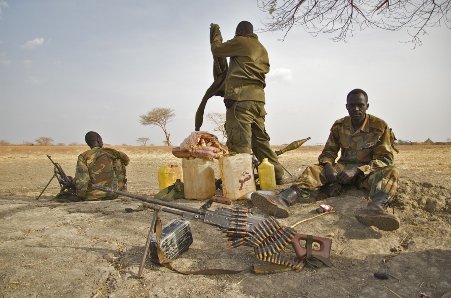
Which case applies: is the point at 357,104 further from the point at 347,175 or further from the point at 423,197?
the point at 423,197

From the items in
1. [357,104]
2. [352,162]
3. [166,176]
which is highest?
[357,104]

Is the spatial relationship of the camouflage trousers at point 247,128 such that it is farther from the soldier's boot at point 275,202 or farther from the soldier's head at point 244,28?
the soldier's boot at point 275,202

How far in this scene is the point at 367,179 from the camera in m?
4.32

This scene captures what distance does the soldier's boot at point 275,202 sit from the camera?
4012mm

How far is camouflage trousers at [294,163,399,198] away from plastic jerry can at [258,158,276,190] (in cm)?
89

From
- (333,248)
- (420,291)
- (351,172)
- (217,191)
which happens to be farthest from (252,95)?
(420,291)

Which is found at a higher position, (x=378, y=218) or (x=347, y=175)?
(x=347, y=175)

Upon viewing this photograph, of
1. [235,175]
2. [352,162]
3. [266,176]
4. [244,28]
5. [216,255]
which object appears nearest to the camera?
[216,255]

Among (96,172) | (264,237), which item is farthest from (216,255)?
(96,172)

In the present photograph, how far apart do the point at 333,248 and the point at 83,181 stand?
13.7 ft

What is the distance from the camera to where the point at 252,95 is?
5422 millimetres

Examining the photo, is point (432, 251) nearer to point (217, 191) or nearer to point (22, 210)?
point (217, 191)

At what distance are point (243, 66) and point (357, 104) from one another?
1.84m

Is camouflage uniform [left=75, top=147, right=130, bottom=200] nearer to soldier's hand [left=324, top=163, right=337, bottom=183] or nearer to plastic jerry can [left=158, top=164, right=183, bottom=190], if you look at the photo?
plastic jerry can [left=158, top=164, right=183, bottom=190]
